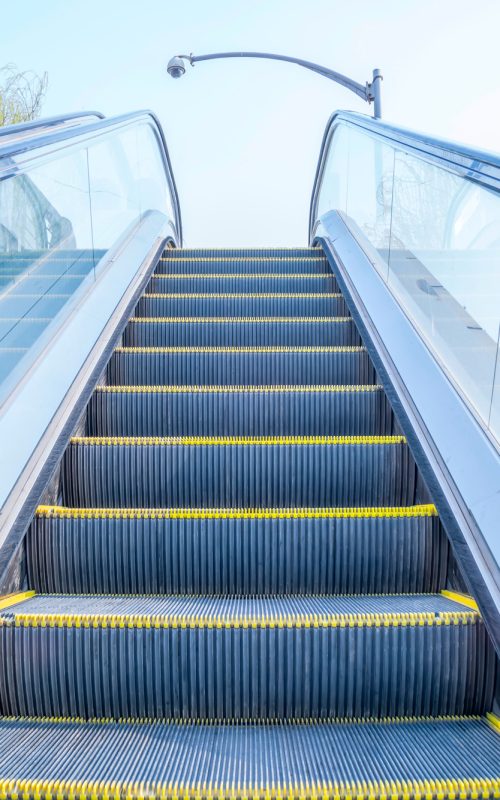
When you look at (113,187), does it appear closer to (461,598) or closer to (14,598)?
(14,598)

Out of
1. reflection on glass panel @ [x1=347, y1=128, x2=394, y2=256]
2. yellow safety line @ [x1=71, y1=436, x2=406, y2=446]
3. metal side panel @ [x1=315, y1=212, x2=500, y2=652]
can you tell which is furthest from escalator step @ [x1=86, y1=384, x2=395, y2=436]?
reflection on glass panel @ [x1=347, y1=128, x2=394, y2=256]

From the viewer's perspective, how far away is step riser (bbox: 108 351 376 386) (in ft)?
10.8

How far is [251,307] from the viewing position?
402 cm

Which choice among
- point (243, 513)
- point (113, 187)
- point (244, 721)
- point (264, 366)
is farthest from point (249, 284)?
point (244, 721)

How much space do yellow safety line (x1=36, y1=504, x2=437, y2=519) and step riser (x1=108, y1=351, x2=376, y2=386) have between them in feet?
3.87

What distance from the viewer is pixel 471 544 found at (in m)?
1.89

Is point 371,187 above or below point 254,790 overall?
above

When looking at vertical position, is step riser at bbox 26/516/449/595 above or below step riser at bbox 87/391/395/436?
below

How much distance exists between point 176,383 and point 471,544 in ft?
5.94

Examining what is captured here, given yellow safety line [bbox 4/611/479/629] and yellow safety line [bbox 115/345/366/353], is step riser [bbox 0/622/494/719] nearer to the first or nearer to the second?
yellow safety line [bbox 4/611/479/629]

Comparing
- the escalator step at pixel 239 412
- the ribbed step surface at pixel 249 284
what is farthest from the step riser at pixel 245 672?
the ribbed step surface at pixel 249 284

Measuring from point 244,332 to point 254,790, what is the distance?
102 inches

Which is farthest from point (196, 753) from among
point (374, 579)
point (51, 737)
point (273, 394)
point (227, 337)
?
point (227, 337)

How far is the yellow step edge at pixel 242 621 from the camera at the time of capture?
5.75 feet
